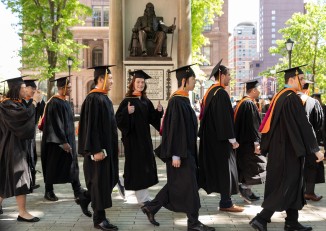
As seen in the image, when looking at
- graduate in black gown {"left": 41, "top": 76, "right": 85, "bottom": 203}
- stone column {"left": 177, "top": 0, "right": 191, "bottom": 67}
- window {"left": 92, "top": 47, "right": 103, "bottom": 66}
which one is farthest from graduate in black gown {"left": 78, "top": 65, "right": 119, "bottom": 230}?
window {"left": 92, "top": 47, "right": 103, "bottom": 66}

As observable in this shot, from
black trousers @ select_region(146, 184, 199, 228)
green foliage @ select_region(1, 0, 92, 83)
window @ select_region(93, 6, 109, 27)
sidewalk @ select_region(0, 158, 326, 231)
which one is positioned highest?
window @ select_region(93, 6, 109, 27)

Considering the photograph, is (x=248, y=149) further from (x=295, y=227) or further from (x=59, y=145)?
(x=59, y=145)

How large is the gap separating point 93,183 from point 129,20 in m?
10.4

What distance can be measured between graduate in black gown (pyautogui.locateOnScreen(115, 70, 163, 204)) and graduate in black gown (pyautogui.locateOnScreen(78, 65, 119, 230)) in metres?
0.85

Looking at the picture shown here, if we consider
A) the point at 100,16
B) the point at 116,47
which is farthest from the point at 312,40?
the point at 100,16

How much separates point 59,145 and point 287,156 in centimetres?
408

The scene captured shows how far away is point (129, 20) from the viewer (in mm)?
15367

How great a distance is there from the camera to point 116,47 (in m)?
14.9

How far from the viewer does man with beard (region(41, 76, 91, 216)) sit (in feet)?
24.9

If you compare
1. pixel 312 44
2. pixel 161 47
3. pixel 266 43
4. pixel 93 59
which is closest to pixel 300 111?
pixel 161 47

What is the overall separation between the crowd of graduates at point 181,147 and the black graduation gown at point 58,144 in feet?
0.09

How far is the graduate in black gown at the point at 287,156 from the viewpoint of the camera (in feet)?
18.4

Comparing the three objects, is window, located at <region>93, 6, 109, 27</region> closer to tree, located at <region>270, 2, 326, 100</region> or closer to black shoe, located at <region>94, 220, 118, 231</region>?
tree, located at <region>270, 2, 326, 100</region>

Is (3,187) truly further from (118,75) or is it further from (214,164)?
(118,75)
